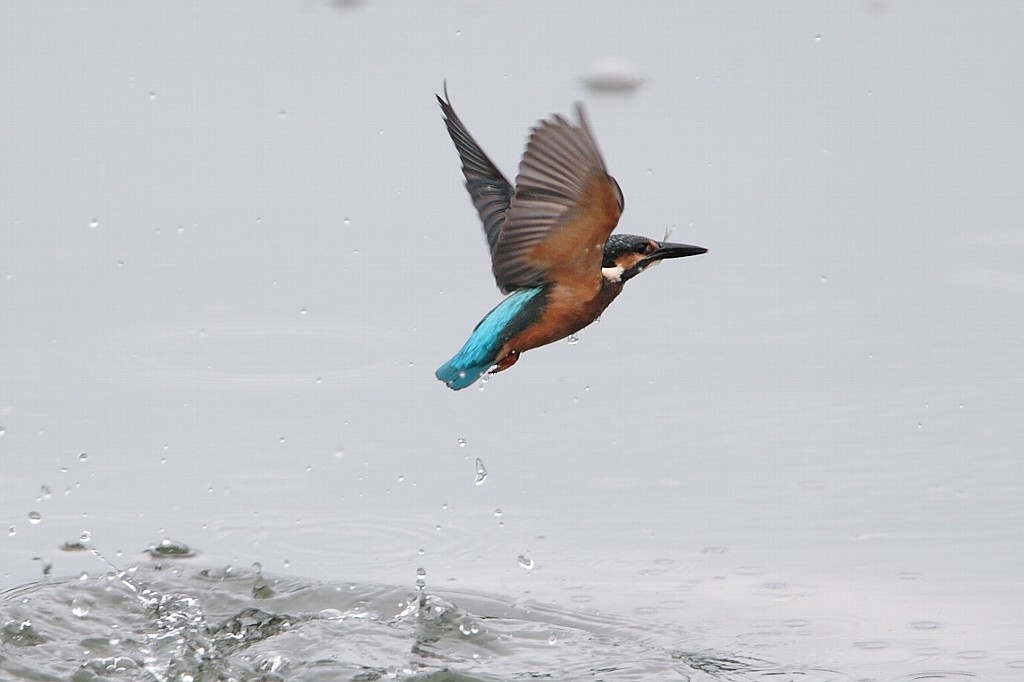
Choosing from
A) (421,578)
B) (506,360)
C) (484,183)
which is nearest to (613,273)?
(506,360)

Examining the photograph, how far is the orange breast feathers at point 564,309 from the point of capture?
4.28 m

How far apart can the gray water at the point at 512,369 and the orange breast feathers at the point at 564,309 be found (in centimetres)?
79

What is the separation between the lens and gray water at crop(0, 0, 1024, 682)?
4.70 meters

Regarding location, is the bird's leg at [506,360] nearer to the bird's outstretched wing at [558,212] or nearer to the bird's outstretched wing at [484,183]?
the bird's outstretched wing at [558,212]

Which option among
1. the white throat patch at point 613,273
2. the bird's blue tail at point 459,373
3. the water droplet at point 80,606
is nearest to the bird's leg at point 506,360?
the bird's blue tail at point 459,373

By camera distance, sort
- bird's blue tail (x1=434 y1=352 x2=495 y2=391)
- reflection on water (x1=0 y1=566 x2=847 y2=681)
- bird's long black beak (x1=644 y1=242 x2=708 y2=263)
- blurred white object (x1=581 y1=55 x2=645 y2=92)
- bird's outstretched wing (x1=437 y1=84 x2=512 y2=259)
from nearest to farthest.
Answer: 1. bird's blue tail (x1=434 y1=352 x2=495 y2=391)
2. bird's long black beak (x1=644 y1=242 x2=708 y2=263)
3. reflection on water (x1=0 y1=566 x2=847 y2=681)
4. bird's outstretched wing (x1=437 y1=84 x2=512 y2=259)
5. blurred white object (x1=581 y1=55 x2=645 y2=92)

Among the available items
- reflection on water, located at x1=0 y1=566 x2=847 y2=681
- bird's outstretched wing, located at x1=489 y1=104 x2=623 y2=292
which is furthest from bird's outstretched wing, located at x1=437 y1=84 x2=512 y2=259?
reflection on water, located at x1=0 y1=566 x2=847 y2=681

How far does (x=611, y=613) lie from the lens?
4680 mm

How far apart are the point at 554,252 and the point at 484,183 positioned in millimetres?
585

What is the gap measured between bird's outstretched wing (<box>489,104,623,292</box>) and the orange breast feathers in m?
0.03

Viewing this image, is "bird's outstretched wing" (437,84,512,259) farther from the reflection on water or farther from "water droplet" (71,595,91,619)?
"water droplet" (71,595,91,619)

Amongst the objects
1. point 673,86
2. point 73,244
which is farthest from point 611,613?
point 673,86

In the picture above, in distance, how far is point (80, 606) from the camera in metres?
4.79

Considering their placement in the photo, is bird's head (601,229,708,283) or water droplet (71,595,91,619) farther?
water droplet (71,595,91,619)
